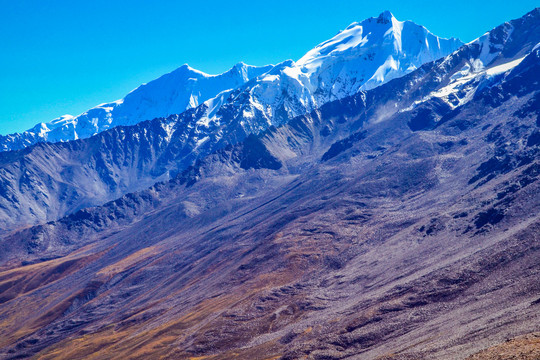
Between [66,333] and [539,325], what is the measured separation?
352 feet

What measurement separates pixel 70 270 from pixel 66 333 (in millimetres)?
71714

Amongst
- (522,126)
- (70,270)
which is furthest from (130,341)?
(522,126)

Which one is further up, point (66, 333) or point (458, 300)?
point (66, 333)

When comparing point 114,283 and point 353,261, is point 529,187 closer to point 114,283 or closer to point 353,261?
point 353,261

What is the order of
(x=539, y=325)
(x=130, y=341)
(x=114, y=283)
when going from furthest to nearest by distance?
1. (x=114, y=283)
2. (x=130, y=341)
3. (x=539, y=325)

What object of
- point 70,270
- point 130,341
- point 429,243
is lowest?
point 429,243

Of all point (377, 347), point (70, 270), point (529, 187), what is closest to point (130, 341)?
point (377, 347)

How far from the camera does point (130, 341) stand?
340ft

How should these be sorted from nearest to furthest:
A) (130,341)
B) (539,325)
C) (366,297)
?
1. (539,325)
2. (366,297)
3. (130,341)

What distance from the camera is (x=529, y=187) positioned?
112 meters

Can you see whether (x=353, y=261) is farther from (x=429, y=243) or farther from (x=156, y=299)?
(x=156, y=299)

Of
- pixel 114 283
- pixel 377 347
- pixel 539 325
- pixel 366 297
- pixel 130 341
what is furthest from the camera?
pixel 114 283

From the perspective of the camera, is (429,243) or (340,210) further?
(340,210)

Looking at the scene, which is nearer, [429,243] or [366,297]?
[366,297]
